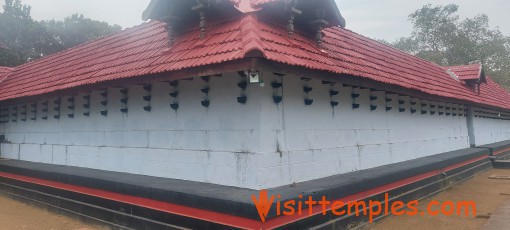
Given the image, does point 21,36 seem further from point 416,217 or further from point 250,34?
point 416,217

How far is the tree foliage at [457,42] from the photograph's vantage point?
35188mm

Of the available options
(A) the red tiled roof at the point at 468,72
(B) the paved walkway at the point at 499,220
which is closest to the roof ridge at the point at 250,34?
(B) the paved walkway at the point at 499,220

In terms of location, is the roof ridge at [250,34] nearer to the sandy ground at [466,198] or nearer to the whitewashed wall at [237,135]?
the whitewashed wall at [237,135]

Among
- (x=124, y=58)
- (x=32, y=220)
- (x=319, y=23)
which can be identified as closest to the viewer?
(x=319, y=23)

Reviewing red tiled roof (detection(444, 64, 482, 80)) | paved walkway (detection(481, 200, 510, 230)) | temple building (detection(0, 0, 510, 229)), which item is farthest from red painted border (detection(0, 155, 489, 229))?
red tiled roof (detection(444, 64, 482, 80))

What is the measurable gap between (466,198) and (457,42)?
109 feet

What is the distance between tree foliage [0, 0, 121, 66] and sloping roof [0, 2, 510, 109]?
23968 mm

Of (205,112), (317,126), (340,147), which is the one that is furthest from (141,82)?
(340,147)

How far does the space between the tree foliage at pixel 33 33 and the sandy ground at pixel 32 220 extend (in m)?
27.6

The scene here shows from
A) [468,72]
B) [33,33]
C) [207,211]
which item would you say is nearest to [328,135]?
[207,211]

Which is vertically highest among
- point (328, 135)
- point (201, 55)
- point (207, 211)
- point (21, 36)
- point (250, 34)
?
point (21, 36)

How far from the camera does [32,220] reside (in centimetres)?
706

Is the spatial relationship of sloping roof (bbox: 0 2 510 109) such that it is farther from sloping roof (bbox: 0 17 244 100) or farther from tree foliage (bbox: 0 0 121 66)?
tree foliage (bbox: 0 0 121 66)

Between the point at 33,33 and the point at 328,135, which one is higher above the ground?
the point at 33,33
